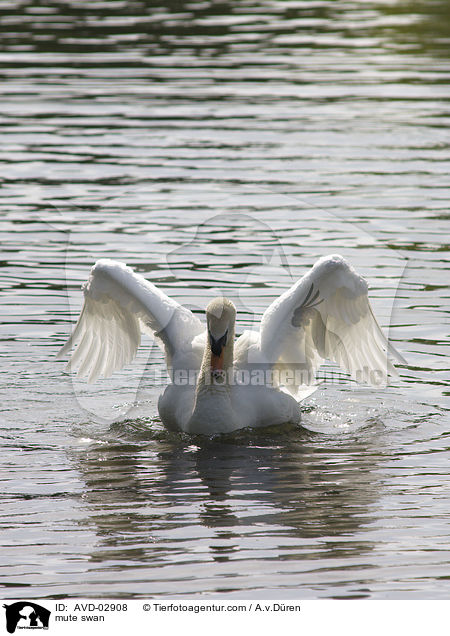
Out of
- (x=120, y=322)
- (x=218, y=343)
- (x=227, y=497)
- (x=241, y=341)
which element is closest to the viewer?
(x=227, y=497)

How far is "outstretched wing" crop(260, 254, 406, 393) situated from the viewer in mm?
10992

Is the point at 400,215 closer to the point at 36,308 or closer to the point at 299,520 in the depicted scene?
the point at 36,308

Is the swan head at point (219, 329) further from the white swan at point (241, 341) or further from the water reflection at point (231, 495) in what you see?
the water reflection at point (231, 495)

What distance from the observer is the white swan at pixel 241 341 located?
11.1 meters

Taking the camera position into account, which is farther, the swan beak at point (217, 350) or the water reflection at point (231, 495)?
the swan beak at point (217, 350)

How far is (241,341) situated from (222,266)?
3.91 meters

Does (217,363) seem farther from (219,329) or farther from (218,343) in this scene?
(219,329)

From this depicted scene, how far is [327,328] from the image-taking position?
1173 cm

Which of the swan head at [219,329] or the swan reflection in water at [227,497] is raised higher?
the swan head at [219,329]
